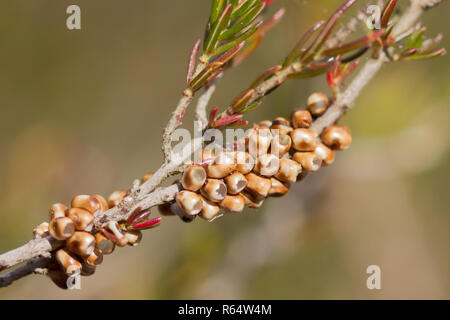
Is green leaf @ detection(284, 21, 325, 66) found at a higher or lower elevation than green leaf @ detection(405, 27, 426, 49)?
lower

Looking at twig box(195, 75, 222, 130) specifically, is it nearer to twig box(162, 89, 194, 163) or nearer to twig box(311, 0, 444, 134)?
twig box(162, 89, 194, 163)

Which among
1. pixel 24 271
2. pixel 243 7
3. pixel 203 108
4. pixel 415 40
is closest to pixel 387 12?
pixel 415 40

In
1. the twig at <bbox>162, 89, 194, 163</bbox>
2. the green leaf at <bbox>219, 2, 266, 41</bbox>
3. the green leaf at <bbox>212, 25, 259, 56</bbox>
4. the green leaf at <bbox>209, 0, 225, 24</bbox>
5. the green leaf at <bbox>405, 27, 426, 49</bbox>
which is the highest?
the green leaf at <bbox>209, 0, 225, 24</bbox>

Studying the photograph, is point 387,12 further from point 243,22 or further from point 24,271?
point 24,271

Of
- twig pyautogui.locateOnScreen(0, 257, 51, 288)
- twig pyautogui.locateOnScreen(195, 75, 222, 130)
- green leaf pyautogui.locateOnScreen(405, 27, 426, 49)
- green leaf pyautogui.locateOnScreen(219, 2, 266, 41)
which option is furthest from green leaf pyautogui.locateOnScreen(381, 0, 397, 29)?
twig pyautogui.locateOnScreen(0, 257, 51, 288)

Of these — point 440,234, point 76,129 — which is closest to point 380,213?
point 440,234
